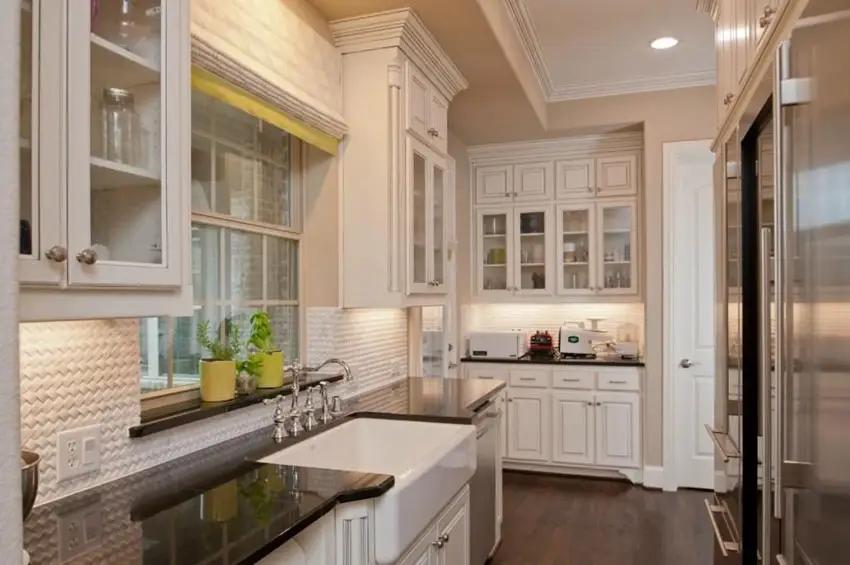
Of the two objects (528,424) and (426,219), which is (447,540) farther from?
(528,424)

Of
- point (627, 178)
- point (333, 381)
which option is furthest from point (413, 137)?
point (627, 178)

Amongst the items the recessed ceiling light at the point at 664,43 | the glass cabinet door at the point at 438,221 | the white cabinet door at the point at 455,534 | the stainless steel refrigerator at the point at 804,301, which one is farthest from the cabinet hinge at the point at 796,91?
the recessed ceiling light at the point at 664,43

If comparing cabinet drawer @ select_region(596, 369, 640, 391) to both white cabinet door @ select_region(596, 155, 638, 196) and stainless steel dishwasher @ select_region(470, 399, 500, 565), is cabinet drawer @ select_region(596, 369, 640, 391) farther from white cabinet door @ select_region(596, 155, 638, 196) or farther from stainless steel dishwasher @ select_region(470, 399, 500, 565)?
stainless steel dishwasher @ select_region(470, 399, 500, 565)

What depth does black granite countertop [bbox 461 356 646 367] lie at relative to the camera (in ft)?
14.9

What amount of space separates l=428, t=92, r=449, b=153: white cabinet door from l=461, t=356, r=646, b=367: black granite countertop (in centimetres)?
205

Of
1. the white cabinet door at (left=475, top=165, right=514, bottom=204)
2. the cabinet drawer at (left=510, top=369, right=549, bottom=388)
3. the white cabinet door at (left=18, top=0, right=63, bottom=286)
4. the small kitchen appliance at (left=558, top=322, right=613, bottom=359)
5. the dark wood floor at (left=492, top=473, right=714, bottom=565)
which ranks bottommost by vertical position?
the dark wood floor at (left=492, top=473, right=714, bottom=565)

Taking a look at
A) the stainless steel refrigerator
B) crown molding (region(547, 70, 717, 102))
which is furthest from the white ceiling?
the stainless steel refrigerator

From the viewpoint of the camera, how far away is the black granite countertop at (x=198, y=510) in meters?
1.17

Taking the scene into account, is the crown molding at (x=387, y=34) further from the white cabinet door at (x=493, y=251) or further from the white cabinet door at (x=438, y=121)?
the white cabinet door at (x=493, y=251)

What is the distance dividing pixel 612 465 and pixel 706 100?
9.21 ft

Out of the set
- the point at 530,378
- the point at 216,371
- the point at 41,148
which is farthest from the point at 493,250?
the point at 41,148

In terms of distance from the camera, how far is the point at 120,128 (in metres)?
1.29

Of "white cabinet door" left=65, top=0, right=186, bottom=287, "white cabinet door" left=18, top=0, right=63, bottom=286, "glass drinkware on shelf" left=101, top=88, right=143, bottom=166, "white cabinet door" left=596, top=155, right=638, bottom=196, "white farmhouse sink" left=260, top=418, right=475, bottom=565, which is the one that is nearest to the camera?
"white cabinet door" left=18, top=0, right=63, bottom=286

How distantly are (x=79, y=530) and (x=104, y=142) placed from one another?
32.7 inches
